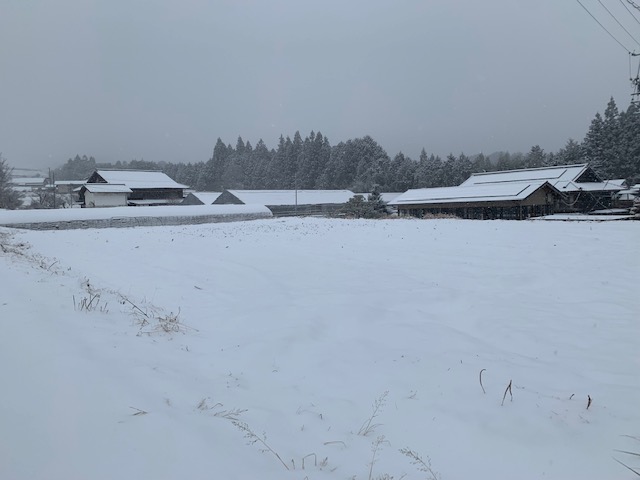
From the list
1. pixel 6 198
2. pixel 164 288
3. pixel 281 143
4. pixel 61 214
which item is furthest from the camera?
pixel 281 143

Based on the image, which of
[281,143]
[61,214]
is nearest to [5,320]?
[61,214]

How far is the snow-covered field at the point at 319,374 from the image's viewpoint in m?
2.82

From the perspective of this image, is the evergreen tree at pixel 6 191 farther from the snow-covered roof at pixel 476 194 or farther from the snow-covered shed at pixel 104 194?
the snow-covered roof at pixel 476 194

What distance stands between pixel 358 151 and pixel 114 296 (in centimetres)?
8172

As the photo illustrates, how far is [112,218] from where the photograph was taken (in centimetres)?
2870

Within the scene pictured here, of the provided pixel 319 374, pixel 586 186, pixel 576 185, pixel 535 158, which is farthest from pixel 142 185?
pixel 535 158

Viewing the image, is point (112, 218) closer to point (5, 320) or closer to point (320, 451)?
point (5, 320)

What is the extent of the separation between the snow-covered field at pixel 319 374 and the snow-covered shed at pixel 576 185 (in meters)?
38.4

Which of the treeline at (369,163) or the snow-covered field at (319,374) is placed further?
the treeline at (369,163)

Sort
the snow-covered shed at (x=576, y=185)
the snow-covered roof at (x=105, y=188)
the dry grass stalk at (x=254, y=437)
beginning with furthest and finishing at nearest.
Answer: the snow-covered roof at (x=105, y=188)
the snow-covered shed at (x=576, y=185)
the dry grass stalk at (x=254, y=437)

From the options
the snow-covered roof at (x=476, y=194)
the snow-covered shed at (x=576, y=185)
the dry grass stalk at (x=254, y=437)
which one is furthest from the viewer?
the snow-covered shed at (x=576, y=185)

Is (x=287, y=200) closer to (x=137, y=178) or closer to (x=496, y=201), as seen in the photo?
(x=137, y=178)

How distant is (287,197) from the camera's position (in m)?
56.8

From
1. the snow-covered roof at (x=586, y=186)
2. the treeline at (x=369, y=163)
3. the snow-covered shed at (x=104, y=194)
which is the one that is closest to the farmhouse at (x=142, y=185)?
the snow-covered shed at (x=104, y=194)
